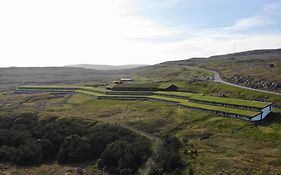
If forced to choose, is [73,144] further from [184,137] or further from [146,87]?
[146,87]

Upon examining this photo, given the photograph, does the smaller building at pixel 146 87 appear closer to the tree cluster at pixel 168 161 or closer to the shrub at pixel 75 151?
the shrub at pixel 75 151

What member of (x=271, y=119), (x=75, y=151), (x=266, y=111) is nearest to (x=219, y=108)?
(x=266, y=111)

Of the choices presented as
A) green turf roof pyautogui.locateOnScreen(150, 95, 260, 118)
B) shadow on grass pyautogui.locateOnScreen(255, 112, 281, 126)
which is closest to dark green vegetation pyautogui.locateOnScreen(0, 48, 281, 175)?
shadow on grass pyautogui.locateOnScreen(255, 112, 281, 126)

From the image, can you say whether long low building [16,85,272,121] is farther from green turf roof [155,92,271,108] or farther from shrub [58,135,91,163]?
shrub [58,135,91,163]

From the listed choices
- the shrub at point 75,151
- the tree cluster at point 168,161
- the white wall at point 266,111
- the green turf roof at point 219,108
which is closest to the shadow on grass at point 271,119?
the white wall at point 266,111

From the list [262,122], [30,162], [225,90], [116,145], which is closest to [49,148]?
[30,162]
